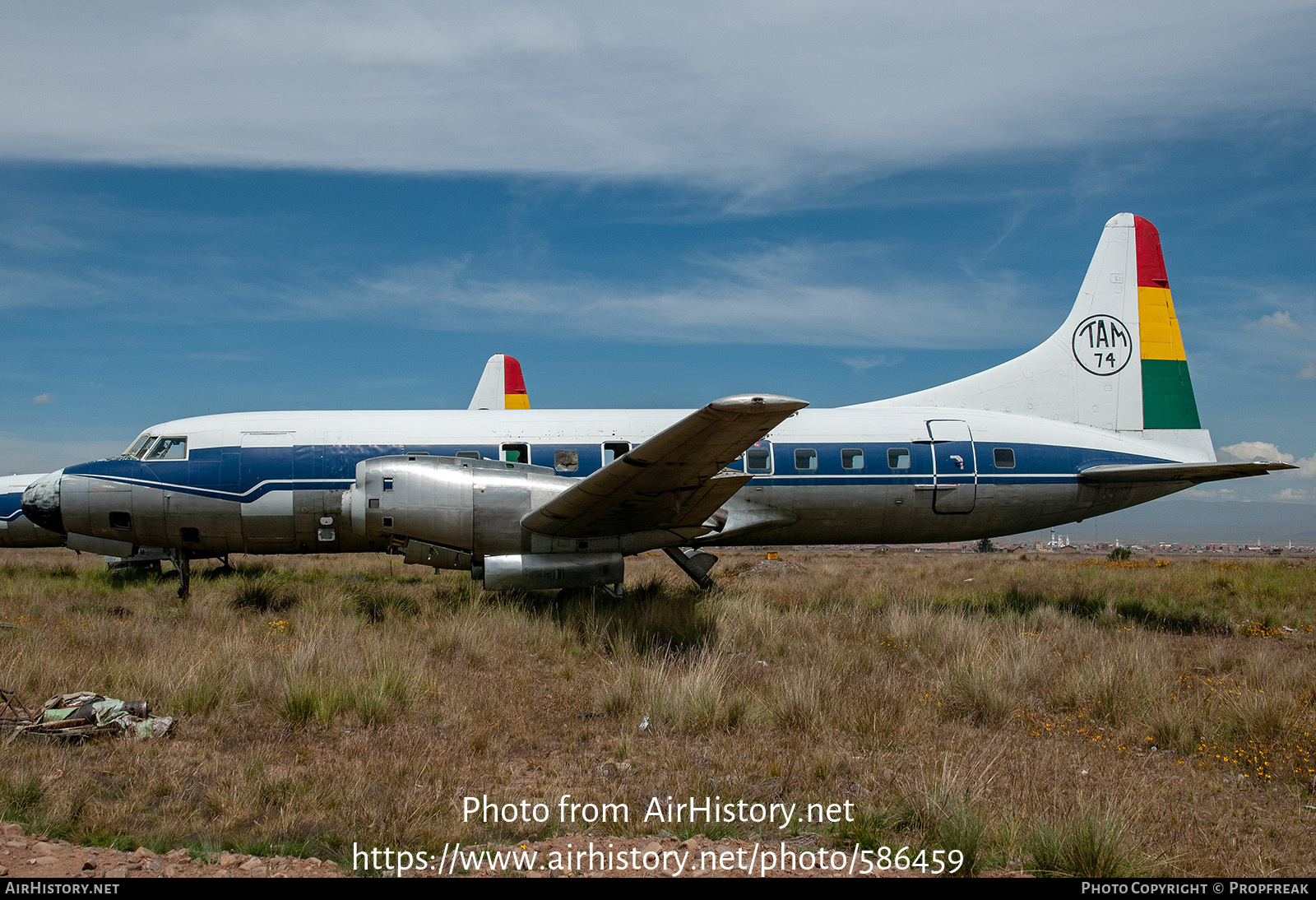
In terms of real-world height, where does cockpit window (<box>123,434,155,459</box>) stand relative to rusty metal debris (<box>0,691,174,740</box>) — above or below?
above

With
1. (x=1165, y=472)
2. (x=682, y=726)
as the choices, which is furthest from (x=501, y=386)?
(x=682, y=726)

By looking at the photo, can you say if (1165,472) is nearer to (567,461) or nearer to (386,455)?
(567,461)

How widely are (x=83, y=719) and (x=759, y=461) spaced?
1005cm

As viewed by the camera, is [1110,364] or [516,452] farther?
[1110,364]

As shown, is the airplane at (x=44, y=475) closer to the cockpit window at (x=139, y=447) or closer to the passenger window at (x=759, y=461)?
the cockpit window at (x=139, y=447)

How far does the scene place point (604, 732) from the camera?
715 centimetres

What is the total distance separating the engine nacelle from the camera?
37.0 feet

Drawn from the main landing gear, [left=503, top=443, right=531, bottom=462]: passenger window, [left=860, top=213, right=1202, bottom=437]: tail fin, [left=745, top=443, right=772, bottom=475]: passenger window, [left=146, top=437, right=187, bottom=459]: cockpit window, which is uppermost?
[left=860, top=213, right=1202, bottom=437]: tail fin

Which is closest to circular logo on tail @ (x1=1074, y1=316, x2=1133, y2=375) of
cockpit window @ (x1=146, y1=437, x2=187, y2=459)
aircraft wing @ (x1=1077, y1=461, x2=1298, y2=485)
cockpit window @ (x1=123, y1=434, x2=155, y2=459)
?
aircraft wing @ (x1=1077, y1=461, x2=1298, y2=485)

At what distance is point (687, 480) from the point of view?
10.6 m

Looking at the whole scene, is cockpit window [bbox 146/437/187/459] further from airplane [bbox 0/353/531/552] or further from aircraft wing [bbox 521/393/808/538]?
aircraft wing [bbox 521/393/808/538]

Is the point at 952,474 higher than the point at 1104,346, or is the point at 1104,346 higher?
the point at 1104,346

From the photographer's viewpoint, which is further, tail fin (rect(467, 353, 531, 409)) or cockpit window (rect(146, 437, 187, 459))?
tail fin (rect(467, 353, 531, 409))

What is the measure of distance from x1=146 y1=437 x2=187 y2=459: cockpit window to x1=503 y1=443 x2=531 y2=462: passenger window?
5.44 metres
